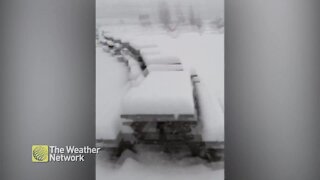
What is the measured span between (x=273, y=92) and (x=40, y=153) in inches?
51.6

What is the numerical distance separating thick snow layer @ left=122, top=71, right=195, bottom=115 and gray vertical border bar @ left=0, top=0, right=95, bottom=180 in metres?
0.27

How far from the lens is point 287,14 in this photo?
2021 mm

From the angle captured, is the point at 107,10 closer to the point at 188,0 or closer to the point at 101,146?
the point at 188,0

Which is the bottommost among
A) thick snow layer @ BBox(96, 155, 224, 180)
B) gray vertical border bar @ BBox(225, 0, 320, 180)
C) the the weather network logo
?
Result: thick snow layer @ BBox(96, 155, 224, 180)

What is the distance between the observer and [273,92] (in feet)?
6.62

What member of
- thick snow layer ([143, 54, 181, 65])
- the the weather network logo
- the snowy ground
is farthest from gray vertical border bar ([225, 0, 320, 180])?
the the weather network logo

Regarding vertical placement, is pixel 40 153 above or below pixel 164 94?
below

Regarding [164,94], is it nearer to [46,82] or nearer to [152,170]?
[152,170]

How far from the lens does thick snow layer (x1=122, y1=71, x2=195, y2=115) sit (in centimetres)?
202

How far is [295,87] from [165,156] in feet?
2.58

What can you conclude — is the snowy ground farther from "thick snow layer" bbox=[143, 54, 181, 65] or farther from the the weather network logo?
the the weather network logo

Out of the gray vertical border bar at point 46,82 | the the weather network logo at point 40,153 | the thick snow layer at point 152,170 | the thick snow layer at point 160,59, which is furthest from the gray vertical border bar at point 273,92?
the the weather network logo at point 40,153

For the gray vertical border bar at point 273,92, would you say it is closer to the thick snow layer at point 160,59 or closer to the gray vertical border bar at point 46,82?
the thick snow layer at point 160,59

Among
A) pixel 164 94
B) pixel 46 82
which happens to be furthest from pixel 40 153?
pixel 164 94
